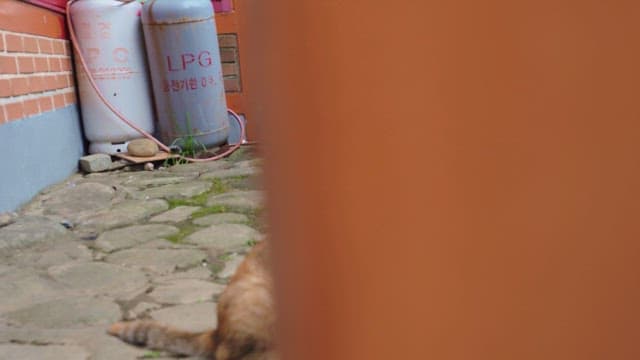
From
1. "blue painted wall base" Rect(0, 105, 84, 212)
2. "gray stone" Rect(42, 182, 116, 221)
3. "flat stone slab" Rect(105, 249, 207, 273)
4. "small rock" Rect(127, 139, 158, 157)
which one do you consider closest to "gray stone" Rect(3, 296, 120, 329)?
"flat stone slab" Rect(105, 249, 207, 273)

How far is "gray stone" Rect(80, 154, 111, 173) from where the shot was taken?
4977 mm

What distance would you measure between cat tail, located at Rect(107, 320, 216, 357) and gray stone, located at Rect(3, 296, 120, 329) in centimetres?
19

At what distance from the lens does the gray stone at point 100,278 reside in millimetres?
2441

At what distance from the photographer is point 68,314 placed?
7.24ft

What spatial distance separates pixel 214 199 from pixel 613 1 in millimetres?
3577

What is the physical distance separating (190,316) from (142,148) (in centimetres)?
331

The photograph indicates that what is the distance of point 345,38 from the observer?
1.72ft

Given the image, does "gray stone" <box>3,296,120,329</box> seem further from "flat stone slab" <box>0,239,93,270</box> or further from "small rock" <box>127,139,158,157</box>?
"small rock" <box>127,139,158,157</box>

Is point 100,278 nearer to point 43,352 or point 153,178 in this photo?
point 43,352

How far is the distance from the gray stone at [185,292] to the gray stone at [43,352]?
0.43 meters

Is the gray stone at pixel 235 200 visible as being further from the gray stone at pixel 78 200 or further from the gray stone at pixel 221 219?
the gray stone at pixel 78 200

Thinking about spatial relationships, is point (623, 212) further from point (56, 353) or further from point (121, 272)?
point (121, 272)

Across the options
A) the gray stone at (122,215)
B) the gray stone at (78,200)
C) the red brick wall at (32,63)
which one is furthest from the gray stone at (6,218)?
the red brick wall at (32,63)

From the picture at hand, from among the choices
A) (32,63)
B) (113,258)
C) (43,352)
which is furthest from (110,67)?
(43,352)
